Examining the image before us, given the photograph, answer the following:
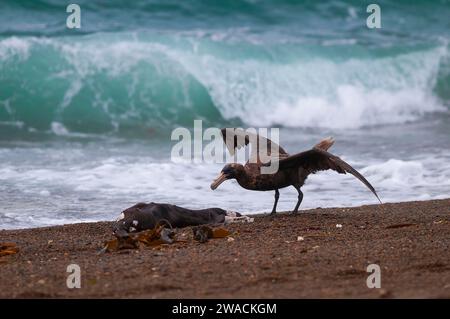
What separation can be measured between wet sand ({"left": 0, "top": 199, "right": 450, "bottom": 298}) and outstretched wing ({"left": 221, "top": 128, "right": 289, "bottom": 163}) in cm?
68

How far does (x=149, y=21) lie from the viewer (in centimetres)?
2092

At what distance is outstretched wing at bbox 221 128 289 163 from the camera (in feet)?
29.8

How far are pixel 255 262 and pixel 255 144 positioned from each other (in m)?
3.12

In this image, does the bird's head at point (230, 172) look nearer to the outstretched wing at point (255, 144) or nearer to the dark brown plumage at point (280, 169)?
the dark brown plumage at point (280, 169)

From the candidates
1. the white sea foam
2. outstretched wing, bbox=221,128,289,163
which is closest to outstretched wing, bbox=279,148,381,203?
outstretched wing, bbox=221,128,289,163

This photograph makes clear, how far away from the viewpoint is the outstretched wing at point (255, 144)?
29.8 feet

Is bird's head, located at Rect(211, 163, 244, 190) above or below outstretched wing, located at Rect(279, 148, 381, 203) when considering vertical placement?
below

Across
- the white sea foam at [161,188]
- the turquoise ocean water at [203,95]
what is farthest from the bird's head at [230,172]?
the turquoise ocean water at [203,95]

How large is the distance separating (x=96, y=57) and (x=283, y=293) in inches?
530
